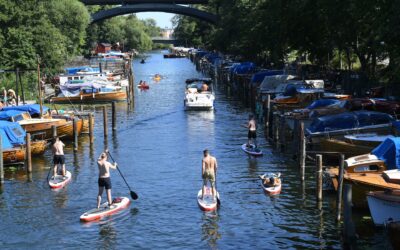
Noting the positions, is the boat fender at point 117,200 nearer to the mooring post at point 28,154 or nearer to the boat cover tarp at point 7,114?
the mooring post at point 28,154

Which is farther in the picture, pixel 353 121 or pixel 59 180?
pixel 353 121

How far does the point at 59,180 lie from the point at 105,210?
6.55 meters

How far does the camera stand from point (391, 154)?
27844 millimetres

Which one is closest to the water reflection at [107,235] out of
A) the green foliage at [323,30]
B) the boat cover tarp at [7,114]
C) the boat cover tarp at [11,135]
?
the boat cover tarp at [11,135]

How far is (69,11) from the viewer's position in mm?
94125

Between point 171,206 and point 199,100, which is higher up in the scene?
point 199,100

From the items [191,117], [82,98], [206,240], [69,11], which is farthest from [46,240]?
[69,11]

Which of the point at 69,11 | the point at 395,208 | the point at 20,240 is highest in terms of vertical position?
the point at 69,11

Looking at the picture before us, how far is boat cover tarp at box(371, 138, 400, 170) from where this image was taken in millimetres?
27625

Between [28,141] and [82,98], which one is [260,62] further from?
[28,141]

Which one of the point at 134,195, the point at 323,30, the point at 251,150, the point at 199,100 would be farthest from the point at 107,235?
the point at 323,30

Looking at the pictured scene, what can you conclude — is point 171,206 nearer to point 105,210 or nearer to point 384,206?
point 105,210

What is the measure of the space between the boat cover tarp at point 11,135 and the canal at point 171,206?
1603mm

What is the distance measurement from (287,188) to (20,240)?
12.8 metres
